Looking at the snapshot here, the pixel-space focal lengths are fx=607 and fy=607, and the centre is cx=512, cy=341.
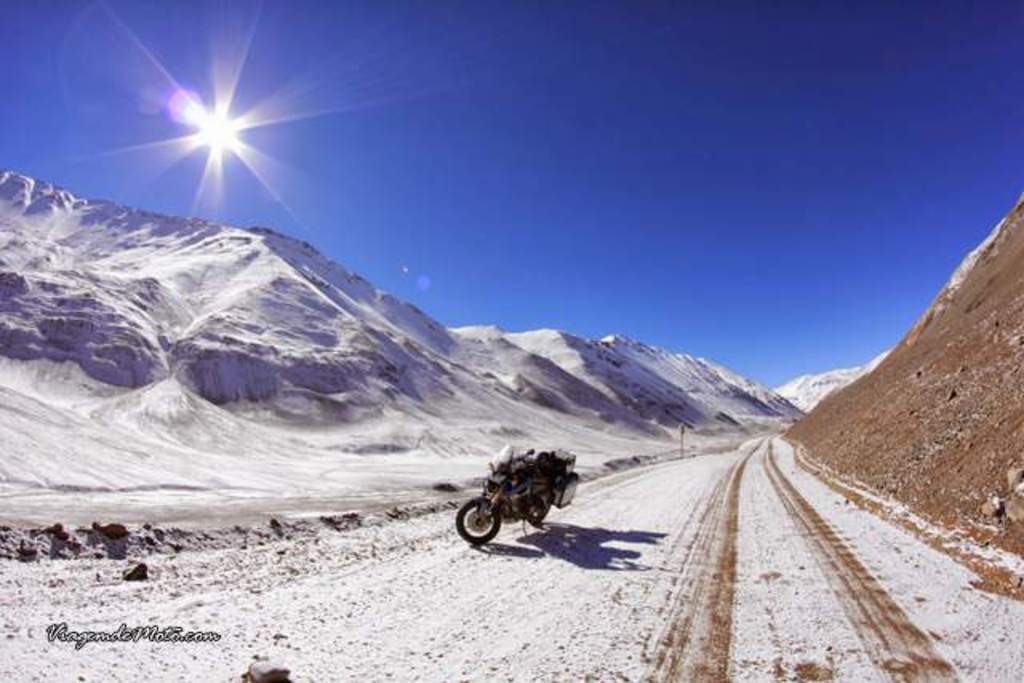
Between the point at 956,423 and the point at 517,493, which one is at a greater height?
the point at 956,423

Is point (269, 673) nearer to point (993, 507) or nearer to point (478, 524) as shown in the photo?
point (478, 524)

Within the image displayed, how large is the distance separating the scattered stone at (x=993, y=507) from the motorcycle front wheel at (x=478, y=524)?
9396mm

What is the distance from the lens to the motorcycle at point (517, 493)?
1255cm

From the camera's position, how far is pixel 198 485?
2739 cm

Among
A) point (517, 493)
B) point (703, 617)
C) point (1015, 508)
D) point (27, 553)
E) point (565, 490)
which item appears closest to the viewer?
point (703, 617)

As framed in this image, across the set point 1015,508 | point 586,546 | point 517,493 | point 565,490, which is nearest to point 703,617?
point 586,546

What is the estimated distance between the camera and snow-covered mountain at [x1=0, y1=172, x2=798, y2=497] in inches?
1419

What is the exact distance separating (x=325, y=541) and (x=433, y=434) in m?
59.5

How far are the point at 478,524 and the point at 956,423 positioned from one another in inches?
558

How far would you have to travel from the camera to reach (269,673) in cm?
539

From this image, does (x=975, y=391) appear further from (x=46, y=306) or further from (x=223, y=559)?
(x=46, y=306)

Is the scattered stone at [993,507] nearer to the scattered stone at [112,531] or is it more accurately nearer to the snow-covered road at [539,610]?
the snow-covered road at [539,610]

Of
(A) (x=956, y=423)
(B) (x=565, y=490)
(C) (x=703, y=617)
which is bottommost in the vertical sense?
(C) (x=703, y=617)

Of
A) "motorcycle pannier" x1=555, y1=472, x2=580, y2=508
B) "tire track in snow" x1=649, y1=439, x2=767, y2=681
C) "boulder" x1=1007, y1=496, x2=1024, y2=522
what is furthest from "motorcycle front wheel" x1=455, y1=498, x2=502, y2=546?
"boulder" x1=1007, y1=496, x2=1024, y2=522
